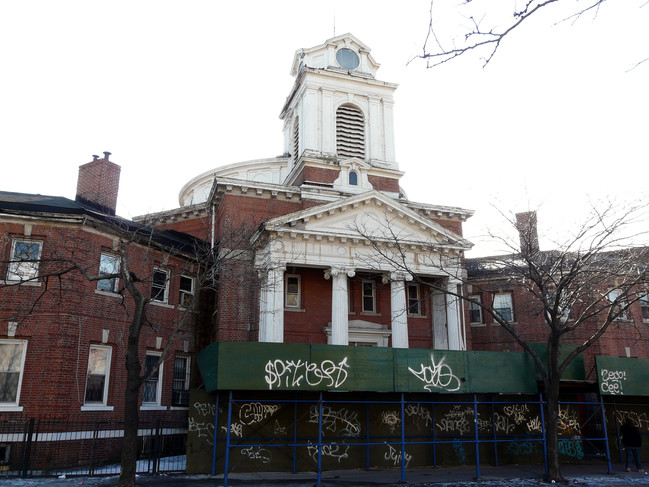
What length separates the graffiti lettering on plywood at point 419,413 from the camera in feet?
61.1

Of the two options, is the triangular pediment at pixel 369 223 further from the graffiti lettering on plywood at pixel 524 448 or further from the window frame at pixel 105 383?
the graffiti lettering on plywood at pixel 524 448

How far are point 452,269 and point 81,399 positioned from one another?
51.2ft

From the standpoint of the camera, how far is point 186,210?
30.2m

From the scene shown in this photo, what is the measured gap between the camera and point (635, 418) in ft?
66.8

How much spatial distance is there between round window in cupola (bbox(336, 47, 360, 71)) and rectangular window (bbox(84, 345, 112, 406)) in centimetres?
2169

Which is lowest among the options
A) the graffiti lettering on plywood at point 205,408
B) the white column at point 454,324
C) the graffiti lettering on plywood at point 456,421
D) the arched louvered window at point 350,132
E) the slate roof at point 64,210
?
the graffiti lettering on plywood at point 456,421

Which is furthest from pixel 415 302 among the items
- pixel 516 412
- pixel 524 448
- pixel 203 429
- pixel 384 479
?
pixel 203 429

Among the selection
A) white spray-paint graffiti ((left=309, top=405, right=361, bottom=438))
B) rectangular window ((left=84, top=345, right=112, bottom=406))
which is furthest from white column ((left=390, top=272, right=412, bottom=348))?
rectangular window ((left=84, top=345, right=112, bottom=406))

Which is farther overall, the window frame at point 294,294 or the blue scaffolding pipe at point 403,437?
the window frame at point 294,294

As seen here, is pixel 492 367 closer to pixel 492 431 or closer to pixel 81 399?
pixel 492 431

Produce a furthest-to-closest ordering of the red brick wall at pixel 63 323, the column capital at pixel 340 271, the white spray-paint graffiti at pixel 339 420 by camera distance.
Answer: the column capital at pixel 340 271 < the red brick wall at pixel 63 323 < the white spray-paint graffiti at pixel 339 420

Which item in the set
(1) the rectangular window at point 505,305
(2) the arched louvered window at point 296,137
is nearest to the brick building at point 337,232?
(2) the arched louvered window at point 296,137

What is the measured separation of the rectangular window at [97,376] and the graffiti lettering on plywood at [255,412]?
5824 mm

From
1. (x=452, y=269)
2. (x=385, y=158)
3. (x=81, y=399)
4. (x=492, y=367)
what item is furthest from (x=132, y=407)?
(x=385, y=158)
